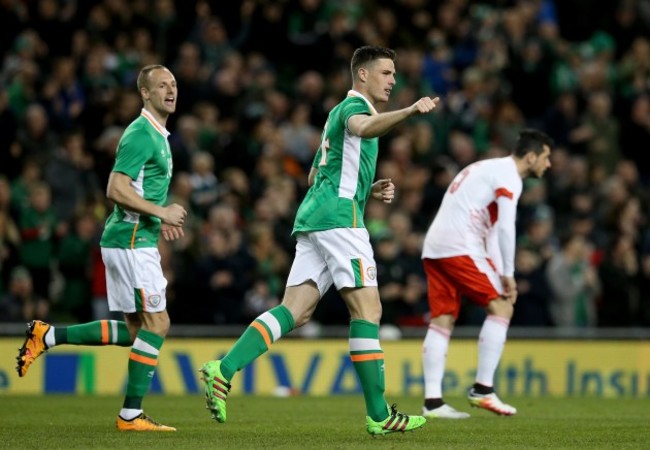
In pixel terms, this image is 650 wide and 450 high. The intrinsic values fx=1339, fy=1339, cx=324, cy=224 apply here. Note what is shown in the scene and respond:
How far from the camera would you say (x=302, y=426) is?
10.1m

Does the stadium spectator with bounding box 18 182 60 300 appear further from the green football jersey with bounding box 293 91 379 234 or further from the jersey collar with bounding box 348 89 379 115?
the jersey collar with bounding box 348 89 379 115

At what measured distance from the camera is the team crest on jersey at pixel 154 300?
9.59 metres

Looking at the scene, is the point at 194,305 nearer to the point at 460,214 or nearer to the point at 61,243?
the point at 61,243

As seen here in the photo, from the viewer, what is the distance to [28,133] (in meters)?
16.9

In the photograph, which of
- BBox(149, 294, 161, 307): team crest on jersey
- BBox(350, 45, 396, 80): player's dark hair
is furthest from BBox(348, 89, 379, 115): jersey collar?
BBox(149, 294, 161, 307): team crest on jersey

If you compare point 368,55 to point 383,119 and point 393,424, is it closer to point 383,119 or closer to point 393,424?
point 383,119

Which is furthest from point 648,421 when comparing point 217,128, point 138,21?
point 138,21

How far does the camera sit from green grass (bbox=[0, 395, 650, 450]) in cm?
858

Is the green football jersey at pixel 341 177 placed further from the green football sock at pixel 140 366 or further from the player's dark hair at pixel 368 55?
the green football sock at pixel 140 366

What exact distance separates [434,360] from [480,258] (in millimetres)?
964

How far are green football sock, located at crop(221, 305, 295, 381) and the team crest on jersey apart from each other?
95 cm

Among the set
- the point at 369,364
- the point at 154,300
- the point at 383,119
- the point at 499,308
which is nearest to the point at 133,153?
the point at 154,300

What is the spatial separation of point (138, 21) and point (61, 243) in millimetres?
4454

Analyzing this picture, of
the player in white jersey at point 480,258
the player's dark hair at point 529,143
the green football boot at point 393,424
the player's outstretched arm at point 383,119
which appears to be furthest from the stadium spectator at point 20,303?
the player's outstretched arm at point 383,119
